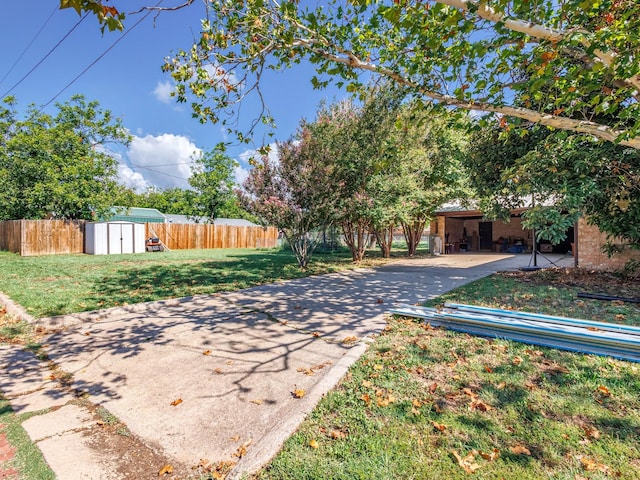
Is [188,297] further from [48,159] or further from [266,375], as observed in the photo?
[48,159]

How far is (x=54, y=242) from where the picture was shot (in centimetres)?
1639

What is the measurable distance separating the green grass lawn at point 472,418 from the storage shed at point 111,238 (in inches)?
710

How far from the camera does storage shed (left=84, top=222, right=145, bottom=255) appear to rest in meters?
16.7

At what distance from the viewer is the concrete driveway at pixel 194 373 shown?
7.24 ft

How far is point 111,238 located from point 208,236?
8.11m

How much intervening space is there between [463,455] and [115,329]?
4770 mm

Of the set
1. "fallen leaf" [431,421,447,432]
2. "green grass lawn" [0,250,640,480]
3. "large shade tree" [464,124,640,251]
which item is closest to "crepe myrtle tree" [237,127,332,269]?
"large shade tree" [464,124,640,251]

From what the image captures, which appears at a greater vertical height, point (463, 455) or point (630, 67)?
point (630, 67)

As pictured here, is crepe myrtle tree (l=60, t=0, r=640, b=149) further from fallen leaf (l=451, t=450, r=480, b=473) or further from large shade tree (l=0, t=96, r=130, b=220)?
large shade tree (l=0, t=96, r=130, b=220)

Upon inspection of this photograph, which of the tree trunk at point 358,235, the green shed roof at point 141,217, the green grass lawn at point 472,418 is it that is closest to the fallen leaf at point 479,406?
the green grass lawn at point 472,418

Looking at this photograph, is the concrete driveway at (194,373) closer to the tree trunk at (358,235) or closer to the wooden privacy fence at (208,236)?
the tree trunk at (358,235)

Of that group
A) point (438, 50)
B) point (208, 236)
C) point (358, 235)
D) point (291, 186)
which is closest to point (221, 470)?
point (438, 50)

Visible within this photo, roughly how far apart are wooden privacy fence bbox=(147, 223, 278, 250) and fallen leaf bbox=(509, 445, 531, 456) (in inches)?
752

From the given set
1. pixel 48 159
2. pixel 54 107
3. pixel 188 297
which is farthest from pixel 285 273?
pixel 54 107
